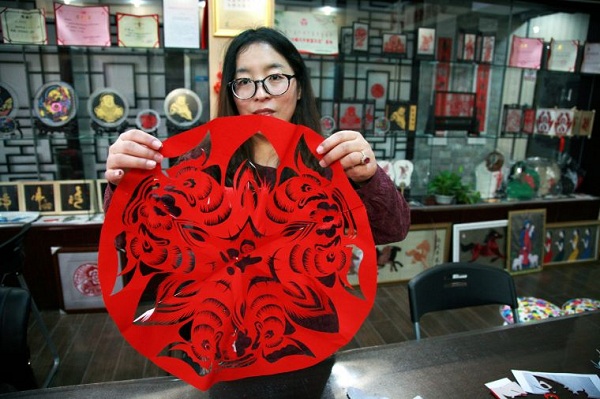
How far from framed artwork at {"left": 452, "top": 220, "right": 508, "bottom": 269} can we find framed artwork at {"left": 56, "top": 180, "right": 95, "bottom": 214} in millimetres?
2888

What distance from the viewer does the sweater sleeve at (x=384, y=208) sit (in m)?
0.95

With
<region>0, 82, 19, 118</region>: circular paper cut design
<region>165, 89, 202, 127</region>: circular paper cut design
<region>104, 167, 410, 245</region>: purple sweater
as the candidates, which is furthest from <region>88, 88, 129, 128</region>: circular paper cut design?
<region>104, 167, 410, 245</region>: purple sweater

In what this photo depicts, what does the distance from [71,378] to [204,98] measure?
1.91 meters

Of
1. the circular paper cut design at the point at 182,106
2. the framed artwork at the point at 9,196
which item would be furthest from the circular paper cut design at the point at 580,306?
the framed artwork at the point at 9,196

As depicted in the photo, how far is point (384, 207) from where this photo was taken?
975 millimetres

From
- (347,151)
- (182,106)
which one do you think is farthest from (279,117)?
(182,106)

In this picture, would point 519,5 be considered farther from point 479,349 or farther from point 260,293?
point 260,293

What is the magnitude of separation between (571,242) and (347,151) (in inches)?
155

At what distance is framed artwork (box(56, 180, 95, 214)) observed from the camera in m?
2.76

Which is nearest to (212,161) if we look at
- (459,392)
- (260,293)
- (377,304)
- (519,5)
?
(260,293)

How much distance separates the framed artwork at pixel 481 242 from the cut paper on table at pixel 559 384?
7.60 feet

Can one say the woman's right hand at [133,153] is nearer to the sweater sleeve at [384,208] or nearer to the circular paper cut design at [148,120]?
the sweater sleeve at [384,208]

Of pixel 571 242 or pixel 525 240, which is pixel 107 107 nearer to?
pixel 525 240

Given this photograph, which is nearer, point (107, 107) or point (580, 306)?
point (580, 306)
